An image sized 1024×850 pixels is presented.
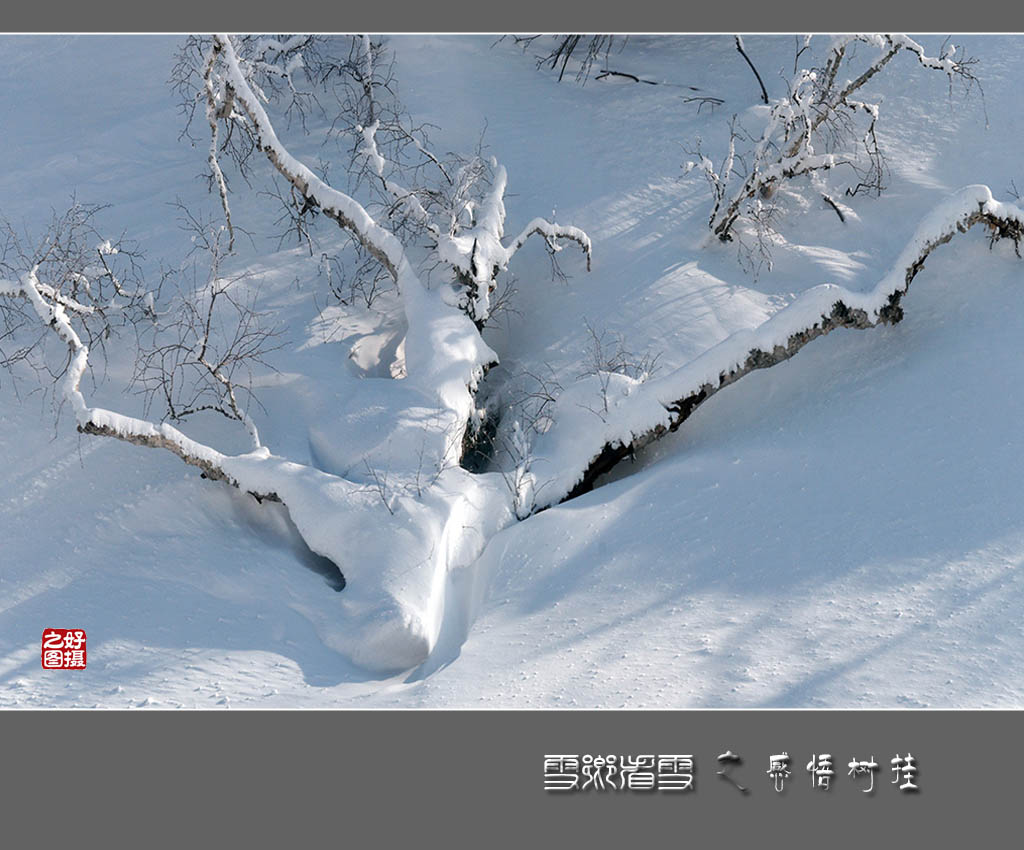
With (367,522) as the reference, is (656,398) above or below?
above

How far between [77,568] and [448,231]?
3.90 metres

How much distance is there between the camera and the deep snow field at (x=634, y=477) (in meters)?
5.98

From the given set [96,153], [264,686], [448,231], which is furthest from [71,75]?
[264,686]

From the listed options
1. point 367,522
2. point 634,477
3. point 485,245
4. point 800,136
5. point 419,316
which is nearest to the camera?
point 367,522

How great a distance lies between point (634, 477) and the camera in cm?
781

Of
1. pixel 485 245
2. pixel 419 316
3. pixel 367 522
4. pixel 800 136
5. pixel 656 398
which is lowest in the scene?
pixel 367 522

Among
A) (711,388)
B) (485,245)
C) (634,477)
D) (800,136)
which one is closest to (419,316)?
(485,245)

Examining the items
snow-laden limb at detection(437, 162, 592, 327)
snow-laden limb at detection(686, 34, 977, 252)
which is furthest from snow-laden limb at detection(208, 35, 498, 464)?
snow-laden limb at detection(686, 34, 977, 252)

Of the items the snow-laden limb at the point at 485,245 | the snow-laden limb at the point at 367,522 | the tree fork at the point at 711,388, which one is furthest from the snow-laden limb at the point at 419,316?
the tree fork at the point at 711,388

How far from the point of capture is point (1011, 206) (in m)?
8.95

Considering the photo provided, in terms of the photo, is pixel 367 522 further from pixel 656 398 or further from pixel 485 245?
pixel 485 245

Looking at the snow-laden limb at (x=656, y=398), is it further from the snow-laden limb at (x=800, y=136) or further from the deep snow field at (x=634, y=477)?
the snow-laden limb at (x=800, y=136)

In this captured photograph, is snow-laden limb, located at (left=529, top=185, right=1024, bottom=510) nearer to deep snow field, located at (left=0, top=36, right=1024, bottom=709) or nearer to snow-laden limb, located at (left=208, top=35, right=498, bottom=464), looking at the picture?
deep snow field, located at (left=0, top=36, right=1024, bottom=709)

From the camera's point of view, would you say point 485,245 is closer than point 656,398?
No
